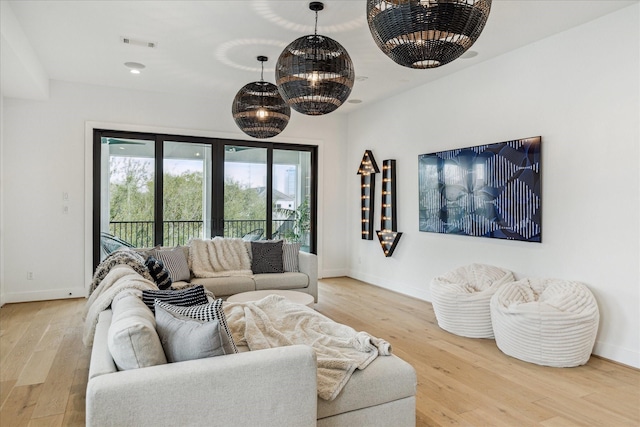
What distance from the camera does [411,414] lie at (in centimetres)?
219

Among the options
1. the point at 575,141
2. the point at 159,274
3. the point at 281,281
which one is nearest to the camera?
the point at 159,274

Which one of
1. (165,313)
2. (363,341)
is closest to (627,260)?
(363,341)

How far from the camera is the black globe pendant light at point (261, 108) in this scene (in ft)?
12.5

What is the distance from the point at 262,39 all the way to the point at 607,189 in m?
3.33

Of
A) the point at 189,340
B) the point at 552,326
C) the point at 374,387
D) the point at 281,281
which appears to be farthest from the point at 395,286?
the point at 189,340

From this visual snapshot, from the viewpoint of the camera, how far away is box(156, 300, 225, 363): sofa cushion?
1.71m

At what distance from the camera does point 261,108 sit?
150 inches

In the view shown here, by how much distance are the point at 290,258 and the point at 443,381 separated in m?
2.64

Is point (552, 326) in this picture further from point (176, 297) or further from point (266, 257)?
point (266, 257)

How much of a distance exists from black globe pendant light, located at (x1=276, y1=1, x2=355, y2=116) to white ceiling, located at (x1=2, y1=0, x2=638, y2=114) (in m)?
0.79

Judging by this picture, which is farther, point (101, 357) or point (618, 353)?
point (618, 353)

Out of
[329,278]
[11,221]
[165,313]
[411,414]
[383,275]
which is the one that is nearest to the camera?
[165,313]

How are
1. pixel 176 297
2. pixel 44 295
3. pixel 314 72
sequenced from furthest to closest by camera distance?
1. pixel 44 295
2. pixel 314 72
3. pixel 176 297

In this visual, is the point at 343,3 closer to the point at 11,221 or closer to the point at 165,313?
the point at 165,313
